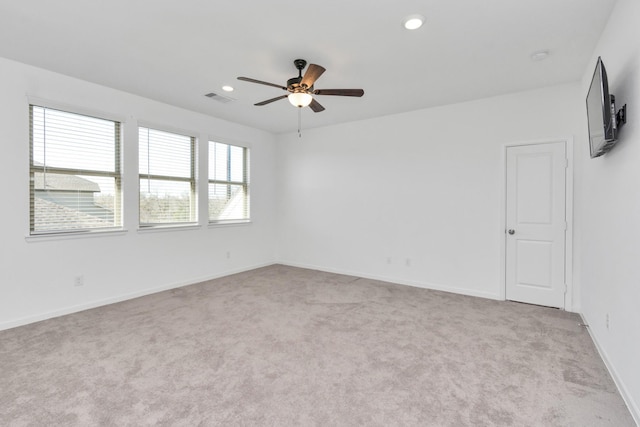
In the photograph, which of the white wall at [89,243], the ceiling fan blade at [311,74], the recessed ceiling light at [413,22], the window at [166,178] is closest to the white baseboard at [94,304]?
the white wall at [89,243]

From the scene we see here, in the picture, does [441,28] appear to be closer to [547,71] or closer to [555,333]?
[547,71]

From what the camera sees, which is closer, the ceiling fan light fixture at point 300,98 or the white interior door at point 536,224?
the ceiling fan light fixture at point 300,98

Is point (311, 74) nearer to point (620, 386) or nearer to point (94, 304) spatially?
point (620, 386)

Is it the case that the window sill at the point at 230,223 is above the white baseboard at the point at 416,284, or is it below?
above

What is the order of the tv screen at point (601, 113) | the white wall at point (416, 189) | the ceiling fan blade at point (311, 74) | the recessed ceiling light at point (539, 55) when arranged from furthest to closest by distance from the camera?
the white wall at point (416, 189) → the recessed ceiling light at point (539, 55) → the ceiling fan blade at point (311, 74) → the tv screen at point (601, 113)

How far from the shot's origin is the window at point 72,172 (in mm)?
3346

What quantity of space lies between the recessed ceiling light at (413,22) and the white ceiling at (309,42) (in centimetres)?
5

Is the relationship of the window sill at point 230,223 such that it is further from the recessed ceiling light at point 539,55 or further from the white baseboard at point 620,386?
the white baseboard at point 620,386

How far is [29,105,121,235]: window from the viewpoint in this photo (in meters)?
3.35

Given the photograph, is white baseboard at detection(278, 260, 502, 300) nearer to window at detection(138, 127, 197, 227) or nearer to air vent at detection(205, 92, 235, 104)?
window at detection(138, 127, 197, 227)

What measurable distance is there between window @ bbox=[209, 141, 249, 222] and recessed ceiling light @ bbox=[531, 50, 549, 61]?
14.8 feet

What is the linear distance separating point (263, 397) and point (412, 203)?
3.56 m

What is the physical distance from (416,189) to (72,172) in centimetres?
452

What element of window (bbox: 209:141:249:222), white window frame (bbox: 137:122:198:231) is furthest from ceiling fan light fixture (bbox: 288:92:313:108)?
window (bbox: 209:141:249:222)
